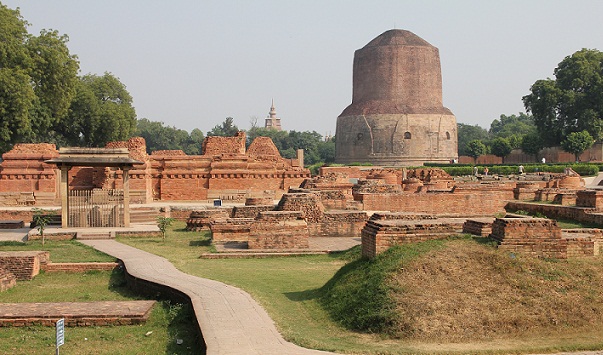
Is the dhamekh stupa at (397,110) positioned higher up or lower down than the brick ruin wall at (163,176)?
higher up

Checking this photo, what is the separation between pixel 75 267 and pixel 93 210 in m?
4.66

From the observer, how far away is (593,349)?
5.37 m

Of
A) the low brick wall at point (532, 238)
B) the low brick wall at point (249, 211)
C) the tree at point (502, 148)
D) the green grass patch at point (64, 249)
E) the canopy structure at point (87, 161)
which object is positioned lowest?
the green grass patch at point (64, 249)

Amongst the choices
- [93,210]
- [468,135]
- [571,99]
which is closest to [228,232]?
[93,210]

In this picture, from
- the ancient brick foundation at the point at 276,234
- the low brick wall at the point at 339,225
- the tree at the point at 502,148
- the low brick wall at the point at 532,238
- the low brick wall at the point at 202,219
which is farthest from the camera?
the tree at the point at 502,148

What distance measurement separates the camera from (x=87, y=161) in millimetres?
14266

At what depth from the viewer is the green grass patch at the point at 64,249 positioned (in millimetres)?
10359

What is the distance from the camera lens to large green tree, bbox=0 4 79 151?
20.5 meters

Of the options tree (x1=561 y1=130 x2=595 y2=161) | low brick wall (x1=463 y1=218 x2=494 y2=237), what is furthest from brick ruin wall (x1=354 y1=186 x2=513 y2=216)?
tree (x1=561 y1=130 x2=595 y2=161)

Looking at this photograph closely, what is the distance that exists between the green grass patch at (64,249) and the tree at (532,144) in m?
36.5

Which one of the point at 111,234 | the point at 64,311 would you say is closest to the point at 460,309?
the point at 64,311

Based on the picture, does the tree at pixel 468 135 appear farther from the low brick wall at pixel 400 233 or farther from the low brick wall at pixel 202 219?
the low brick wall at pixel 400 233

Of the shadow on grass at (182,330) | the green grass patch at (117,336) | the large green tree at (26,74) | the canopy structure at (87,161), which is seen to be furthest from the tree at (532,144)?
the shadow on grass at (182,330)

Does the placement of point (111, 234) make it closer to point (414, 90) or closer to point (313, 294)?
point (313, 294)
